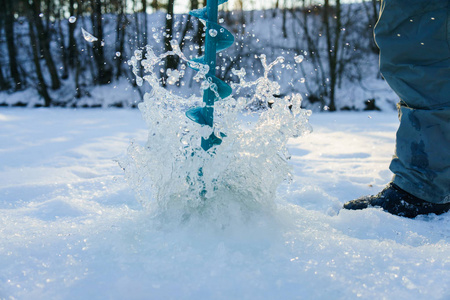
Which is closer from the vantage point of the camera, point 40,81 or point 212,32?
point 212,32

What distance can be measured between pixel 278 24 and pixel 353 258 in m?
13.2

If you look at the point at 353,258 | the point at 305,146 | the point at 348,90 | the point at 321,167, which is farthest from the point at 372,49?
the point at 353,258

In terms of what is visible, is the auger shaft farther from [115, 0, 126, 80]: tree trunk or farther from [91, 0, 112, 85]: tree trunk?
[91, 0, 112, 85]: tree trunk

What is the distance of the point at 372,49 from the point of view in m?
11.5

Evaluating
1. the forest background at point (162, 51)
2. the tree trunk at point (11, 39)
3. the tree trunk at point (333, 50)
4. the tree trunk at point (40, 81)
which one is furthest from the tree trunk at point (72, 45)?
the tree trunk at point (333, 50)

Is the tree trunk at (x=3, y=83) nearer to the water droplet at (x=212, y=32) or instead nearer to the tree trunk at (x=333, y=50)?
the tree trunk at (x=333, y=50)

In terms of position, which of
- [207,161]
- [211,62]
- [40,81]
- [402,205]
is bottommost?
[40,81]

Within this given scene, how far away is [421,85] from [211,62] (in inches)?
37.0

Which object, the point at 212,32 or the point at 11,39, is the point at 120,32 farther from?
the point at 212,32

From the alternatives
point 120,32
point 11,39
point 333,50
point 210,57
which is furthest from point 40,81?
point 210,57

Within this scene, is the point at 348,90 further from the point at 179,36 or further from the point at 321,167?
the point at 321,167

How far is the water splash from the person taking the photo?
140cm

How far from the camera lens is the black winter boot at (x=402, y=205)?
5.56ft

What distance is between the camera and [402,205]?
170 cm
